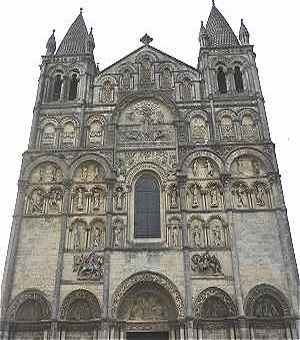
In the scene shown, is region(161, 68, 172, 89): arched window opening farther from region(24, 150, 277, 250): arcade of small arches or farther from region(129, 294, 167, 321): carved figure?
region(129, 294, 167, 321): carved figure

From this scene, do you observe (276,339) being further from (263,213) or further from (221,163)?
(221,163)

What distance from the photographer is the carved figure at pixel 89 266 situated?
16.7 meters

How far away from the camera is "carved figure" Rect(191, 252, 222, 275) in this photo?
16.6m

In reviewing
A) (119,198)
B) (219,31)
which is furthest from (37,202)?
(219,31)

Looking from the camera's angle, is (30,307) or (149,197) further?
(149,197)

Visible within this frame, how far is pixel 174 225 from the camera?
17688mm

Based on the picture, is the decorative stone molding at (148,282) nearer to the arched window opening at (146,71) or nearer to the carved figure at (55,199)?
the carved figure at (55,199)

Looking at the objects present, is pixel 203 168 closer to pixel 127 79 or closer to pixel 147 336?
pixel 127 79

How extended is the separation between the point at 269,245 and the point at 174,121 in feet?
23.8

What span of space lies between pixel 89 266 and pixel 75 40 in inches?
539

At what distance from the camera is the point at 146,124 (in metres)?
20.5

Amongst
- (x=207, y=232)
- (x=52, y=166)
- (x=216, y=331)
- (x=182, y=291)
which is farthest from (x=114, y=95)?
(x=216, y=331)

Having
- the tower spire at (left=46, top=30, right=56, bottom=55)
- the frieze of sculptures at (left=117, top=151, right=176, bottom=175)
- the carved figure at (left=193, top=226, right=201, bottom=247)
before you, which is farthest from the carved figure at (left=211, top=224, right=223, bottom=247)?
the tower spire at (left=46, top=30, right=56, bottom=55)

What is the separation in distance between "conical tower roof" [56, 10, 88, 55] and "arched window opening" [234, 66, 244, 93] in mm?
8398
